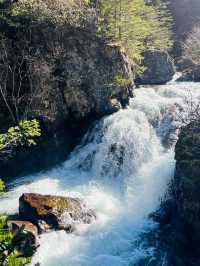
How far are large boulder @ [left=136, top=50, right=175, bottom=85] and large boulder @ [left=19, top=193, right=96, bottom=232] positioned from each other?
707 inches

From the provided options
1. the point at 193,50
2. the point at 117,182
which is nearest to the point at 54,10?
the point at 117,182

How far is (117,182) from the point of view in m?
22.1

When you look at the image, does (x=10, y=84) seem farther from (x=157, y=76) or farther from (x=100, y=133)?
(x=157, y=76)

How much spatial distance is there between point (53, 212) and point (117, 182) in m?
5.41

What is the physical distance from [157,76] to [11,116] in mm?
15932

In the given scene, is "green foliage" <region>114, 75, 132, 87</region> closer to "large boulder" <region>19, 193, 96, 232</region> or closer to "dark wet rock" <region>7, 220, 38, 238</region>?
"large boulder" <region>19, 193, 96, 232</region>

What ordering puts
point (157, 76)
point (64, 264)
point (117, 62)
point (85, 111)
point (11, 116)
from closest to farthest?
1. point (64, 264)
2. point (11, 116)
3. point (85, 111)
4. point (117, 62)
5. point (157, 76)

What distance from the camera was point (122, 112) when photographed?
83.6 feet

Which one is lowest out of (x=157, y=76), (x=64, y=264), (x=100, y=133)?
(x=64, y=264)

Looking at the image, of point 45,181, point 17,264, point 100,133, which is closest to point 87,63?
point 100,133

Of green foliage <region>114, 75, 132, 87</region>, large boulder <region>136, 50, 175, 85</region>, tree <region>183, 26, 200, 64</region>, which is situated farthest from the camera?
tree <region>183, 26, 200, 64</region>

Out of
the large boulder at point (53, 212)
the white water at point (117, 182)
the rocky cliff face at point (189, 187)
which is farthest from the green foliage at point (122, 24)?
the large boulder at point (53, 212)

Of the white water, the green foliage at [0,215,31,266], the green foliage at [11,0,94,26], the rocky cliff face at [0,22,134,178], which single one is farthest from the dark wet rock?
the green foliage at [11,0,94,26]

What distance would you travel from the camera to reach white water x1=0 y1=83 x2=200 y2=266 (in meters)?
16.3
